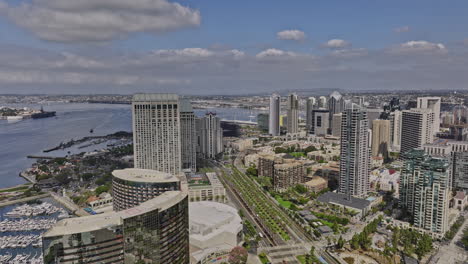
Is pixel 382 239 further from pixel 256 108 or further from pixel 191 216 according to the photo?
pixel 256 108

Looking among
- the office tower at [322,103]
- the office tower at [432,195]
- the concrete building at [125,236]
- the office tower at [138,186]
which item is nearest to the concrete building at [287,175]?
the office tower at [432,195]

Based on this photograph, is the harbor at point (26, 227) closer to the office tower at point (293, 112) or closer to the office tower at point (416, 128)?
the office tower at point (416, 128)

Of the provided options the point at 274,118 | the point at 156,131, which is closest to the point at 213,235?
the point at 156,131

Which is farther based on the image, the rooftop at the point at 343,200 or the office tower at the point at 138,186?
the rooftop at the point at 343,200

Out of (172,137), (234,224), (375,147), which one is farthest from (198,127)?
(234,224)

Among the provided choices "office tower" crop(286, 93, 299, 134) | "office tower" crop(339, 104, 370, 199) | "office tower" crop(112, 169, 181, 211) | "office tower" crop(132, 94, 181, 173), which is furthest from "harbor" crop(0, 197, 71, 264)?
"office tower" crop(286, 93, 299, 134)

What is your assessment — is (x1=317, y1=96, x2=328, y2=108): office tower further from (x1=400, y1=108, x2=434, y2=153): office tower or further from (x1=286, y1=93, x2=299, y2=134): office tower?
(x1=400, y1=108, x2=434, y2=153): office tower
